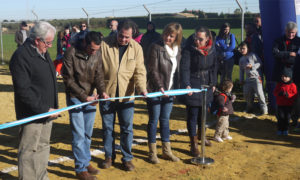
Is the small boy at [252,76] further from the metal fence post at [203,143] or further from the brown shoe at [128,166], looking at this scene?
the brown shoe at [128,166]

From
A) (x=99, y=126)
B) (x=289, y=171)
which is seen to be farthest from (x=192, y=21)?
A: (x=289, y=171)

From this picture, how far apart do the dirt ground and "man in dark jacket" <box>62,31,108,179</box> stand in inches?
17.2

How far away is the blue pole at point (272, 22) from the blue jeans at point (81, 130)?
488 centimetres

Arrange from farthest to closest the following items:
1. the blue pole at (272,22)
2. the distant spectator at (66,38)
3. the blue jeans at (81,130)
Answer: the distant spectator at (66,38)
the blue pole at (272,22)
the blue jeans at (81,130)

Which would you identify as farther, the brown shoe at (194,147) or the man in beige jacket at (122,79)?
the brown shoe at (194,147)

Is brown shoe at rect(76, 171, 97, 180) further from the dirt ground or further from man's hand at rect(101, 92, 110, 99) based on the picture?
man's hand at rect(101, 92, 110, 99)

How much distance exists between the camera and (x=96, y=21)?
46.7 metres

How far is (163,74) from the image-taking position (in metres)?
5.45

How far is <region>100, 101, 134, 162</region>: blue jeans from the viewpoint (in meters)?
5.15

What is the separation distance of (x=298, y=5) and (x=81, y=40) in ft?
17.8

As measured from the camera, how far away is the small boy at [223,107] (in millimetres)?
6504

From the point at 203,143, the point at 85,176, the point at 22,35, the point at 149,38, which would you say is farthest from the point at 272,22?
the point at 22,35

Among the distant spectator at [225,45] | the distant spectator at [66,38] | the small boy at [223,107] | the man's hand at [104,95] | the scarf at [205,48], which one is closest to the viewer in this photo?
the man's hand at [104,95]

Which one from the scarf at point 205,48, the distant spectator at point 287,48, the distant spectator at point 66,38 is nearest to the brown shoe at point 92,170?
the scarf at point 205,48
